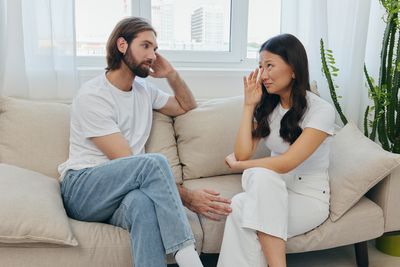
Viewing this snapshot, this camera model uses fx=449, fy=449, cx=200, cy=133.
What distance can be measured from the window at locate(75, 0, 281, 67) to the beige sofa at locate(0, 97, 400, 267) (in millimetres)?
552

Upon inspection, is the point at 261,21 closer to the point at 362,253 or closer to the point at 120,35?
the point at 120,35

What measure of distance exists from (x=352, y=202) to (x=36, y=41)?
5.65ft

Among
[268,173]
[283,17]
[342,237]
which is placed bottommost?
[342,237]

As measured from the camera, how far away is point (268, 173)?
177 cm

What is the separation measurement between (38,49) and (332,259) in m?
1.84

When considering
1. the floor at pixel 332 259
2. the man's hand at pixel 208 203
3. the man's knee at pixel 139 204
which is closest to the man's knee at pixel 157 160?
the man's knee at pixel 139 204

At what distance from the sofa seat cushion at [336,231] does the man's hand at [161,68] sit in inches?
26.8

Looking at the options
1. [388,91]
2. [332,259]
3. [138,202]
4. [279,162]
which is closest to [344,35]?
[388,91]

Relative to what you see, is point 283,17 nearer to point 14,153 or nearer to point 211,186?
point 211,186

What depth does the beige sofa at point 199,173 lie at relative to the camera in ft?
5.43

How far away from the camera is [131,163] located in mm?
1744

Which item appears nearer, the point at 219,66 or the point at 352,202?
the point at 352,202

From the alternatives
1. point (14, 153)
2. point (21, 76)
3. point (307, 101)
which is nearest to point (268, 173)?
point (307, 101)

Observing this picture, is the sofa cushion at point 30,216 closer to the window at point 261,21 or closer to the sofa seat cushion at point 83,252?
the sofa seat cushion at point 83,252
